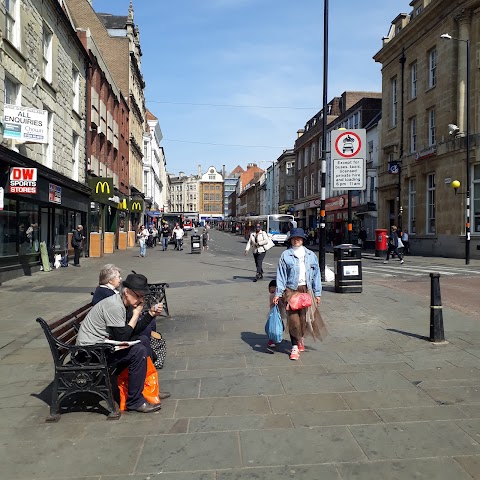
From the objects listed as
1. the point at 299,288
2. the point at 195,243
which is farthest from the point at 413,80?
the point at 299,288

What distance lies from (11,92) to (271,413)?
1413 centimetres

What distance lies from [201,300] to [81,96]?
16.4 m

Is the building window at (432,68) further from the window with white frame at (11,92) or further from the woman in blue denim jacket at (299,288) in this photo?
the woman in blue denim jacket at (299,288)

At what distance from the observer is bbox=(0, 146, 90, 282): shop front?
1385cm

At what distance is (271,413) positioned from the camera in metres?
4.45

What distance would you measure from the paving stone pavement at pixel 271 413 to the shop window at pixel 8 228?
6986 millimetres

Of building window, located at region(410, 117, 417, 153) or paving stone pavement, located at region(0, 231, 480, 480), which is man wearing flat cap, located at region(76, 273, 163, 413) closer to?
paving stone pavement, located at region(0, 231, 480, 480)

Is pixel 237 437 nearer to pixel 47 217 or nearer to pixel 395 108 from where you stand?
pixel 47 217

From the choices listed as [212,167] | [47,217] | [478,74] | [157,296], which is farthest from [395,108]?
[212,167]


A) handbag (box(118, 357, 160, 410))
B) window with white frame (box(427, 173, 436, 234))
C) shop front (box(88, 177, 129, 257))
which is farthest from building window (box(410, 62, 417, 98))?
handbag (box(118, 357, 160, 410))

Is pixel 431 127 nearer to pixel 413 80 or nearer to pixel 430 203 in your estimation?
pixel 413 80

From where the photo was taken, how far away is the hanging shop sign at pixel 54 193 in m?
A: 17.7

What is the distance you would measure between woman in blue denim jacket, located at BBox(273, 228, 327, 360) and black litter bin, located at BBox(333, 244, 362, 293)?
18.0 feet

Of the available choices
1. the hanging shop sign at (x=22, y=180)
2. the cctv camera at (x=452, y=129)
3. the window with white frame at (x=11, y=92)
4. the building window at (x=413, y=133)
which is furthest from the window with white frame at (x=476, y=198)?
the window with white frame at (x=11, y=92)
